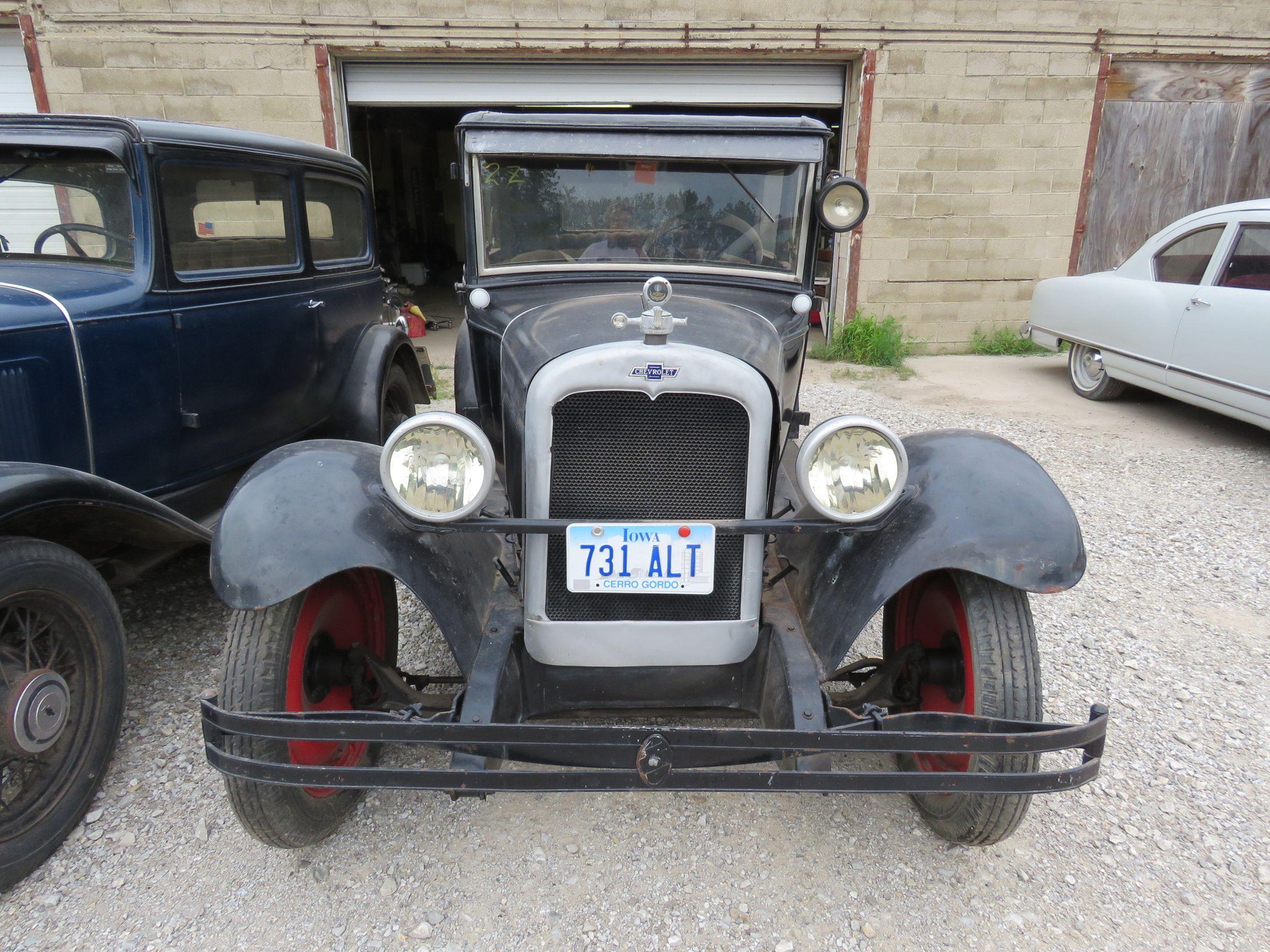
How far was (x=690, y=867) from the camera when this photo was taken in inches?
85.4

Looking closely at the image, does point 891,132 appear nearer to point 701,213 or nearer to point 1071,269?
point 1071,269

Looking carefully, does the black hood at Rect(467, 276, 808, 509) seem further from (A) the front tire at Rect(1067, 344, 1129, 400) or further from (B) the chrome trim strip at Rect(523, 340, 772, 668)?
(A) the front tire at Rect(1067, 344, 1129, 400)

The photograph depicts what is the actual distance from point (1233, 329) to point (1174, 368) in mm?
576

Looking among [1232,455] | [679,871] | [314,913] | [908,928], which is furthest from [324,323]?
[1232,455]

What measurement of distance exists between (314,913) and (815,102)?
8.15 meters

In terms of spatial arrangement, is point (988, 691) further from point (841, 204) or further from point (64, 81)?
point (64, 81)

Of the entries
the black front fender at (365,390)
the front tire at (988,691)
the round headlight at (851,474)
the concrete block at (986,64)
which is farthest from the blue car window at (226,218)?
the concrete block at (986,64)

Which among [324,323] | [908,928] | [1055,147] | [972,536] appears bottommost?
[908,928]

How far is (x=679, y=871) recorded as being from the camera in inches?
84.7

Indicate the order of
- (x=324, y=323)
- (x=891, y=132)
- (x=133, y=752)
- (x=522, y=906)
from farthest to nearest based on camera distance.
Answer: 1. (x=891, y=132)
2. (x=324, y=323)
3. (x=133, y=752)
4. (x=522, y=906)

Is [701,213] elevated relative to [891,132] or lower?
lower

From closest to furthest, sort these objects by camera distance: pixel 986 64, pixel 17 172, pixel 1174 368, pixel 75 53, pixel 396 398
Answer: pixel 17 172, pixel 396 398, pixel 1174 368, pixel 75 53, pixel 986 64

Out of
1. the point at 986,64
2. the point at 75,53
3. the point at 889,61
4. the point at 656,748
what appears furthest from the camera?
the point at 986,64

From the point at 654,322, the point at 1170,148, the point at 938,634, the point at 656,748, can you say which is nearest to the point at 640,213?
the point at 654,322
